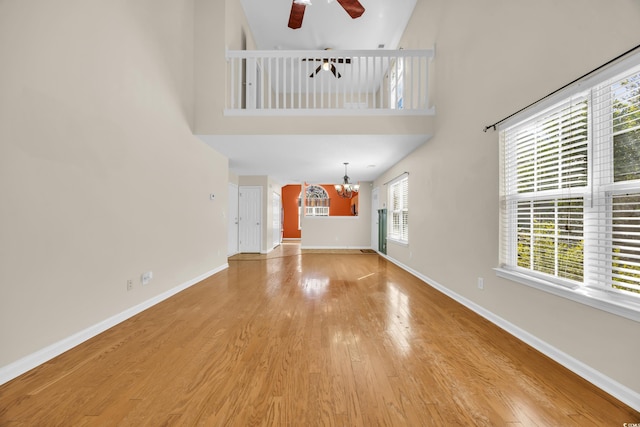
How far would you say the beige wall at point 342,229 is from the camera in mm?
8695

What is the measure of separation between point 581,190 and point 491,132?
1.06 meters

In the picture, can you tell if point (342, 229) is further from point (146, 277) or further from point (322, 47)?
point (146, 277)

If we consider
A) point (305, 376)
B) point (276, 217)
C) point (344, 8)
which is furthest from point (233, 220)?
point (305, 376)

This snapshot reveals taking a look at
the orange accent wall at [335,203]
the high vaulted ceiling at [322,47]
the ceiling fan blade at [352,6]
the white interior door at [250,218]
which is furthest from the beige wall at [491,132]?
the orange accent wall at [335,203]

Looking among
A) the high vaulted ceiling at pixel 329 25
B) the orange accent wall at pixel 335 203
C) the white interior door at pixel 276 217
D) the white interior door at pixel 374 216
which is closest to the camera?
the high vaulted ceiling at pixel 329 25

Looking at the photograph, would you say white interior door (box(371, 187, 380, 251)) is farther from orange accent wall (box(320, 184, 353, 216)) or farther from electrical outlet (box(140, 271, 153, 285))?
electrical outlet (box(140, 271, 153, 285))

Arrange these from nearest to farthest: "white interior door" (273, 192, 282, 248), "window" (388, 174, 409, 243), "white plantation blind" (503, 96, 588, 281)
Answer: "white plantation blind" (503, 96, 588, 281) < "window" (388, 174, 409, 243) < "white interior door" (273, 192, 282, 248)

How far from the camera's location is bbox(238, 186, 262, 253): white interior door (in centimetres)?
760

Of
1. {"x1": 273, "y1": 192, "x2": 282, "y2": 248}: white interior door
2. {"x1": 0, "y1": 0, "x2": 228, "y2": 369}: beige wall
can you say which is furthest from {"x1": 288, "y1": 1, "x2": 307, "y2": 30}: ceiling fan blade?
{"x1": 273, "y1": 192, "x2": 282, "y2": 248}: white interior door

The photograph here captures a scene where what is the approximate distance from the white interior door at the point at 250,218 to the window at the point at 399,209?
3.75 m

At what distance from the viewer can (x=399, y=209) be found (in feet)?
19.3

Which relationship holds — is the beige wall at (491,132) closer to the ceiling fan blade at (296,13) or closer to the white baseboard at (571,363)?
the white baseboard at (571,363)

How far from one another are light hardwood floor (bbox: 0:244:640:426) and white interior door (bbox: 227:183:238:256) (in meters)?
4.33

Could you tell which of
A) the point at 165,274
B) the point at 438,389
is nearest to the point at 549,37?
the point at 438,389
